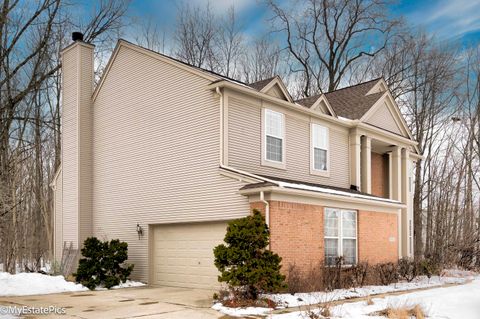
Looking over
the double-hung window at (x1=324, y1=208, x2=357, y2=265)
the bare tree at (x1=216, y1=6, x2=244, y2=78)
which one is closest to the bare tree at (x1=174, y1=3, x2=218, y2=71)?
the bare tree at (x1=216, y1=6, x2=244, y2=78)

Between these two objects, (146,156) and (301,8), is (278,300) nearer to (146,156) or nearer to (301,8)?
(146,156)

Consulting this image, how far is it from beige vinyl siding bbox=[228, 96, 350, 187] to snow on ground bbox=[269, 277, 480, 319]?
5.61 metres

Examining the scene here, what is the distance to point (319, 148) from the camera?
63.6ft

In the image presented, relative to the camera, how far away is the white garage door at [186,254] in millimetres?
15820

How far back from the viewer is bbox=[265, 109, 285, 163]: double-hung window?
1711cm

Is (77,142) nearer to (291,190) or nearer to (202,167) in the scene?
(202,167)

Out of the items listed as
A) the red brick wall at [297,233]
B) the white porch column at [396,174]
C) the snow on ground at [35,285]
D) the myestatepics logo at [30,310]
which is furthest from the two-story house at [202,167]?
the myestatepics logo at [30,310]

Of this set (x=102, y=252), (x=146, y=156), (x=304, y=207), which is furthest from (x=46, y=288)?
(x=304, y=207)

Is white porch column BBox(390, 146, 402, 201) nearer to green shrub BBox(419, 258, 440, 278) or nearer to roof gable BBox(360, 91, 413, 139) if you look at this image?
roof gable BBox(360, 91, 413, 139)

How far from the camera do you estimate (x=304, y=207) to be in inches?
593

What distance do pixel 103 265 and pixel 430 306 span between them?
10468 mm

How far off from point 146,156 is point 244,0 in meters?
23.2

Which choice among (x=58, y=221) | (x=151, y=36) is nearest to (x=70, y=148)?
(x=58, y=221)

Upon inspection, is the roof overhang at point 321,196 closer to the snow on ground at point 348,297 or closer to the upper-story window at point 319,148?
the upper-story window at point 319,148
